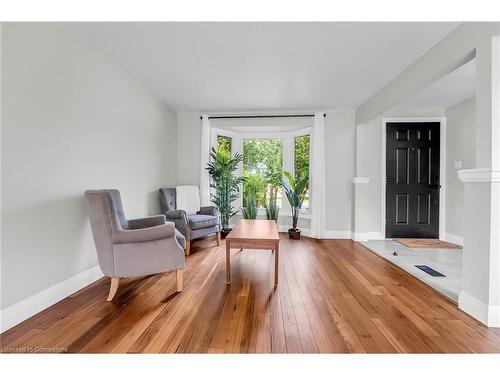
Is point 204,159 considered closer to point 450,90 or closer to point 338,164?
point 338,164

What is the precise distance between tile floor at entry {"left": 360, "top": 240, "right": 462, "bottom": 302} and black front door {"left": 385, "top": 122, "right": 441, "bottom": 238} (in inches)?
23.9

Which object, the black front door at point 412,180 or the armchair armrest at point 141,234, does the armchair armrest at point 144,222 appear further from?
the black front door at point 412,180

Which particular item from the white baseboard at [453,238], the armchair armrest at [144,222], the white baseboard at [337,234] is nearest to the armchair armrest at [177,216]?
the armchair armrest at [144,222]

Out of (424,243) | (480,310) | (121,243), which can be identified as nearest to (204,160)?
(121,243)

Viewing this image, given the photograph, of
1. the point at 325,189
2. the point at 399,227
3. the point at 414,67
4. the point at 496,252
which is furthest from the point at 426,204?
the point at 496,252

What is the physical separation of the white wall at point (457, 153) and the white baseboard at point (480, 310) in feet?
9.06

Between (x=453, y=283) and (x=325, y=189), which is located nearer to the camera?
(x=453, y=283)

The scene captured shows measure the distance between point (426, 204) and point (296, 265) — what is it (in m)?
3.05

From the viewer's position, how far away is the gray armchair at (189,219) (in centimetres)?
340

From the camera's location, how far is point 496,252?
166cm

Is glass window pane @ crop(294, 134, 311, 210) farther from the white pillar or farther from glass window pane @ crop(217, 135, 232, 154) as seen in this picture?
the white pillar

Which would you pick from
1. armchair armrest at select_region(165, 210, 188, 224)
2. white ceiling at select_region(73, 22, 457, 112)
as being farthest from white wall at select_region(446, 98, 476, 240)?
armchair armrest at select_region(165, 210, 188, 224)

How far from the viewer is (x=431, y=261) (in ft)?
10.0

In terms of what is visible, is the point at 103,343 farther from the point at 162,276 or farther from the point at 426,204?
the point at 426,204
